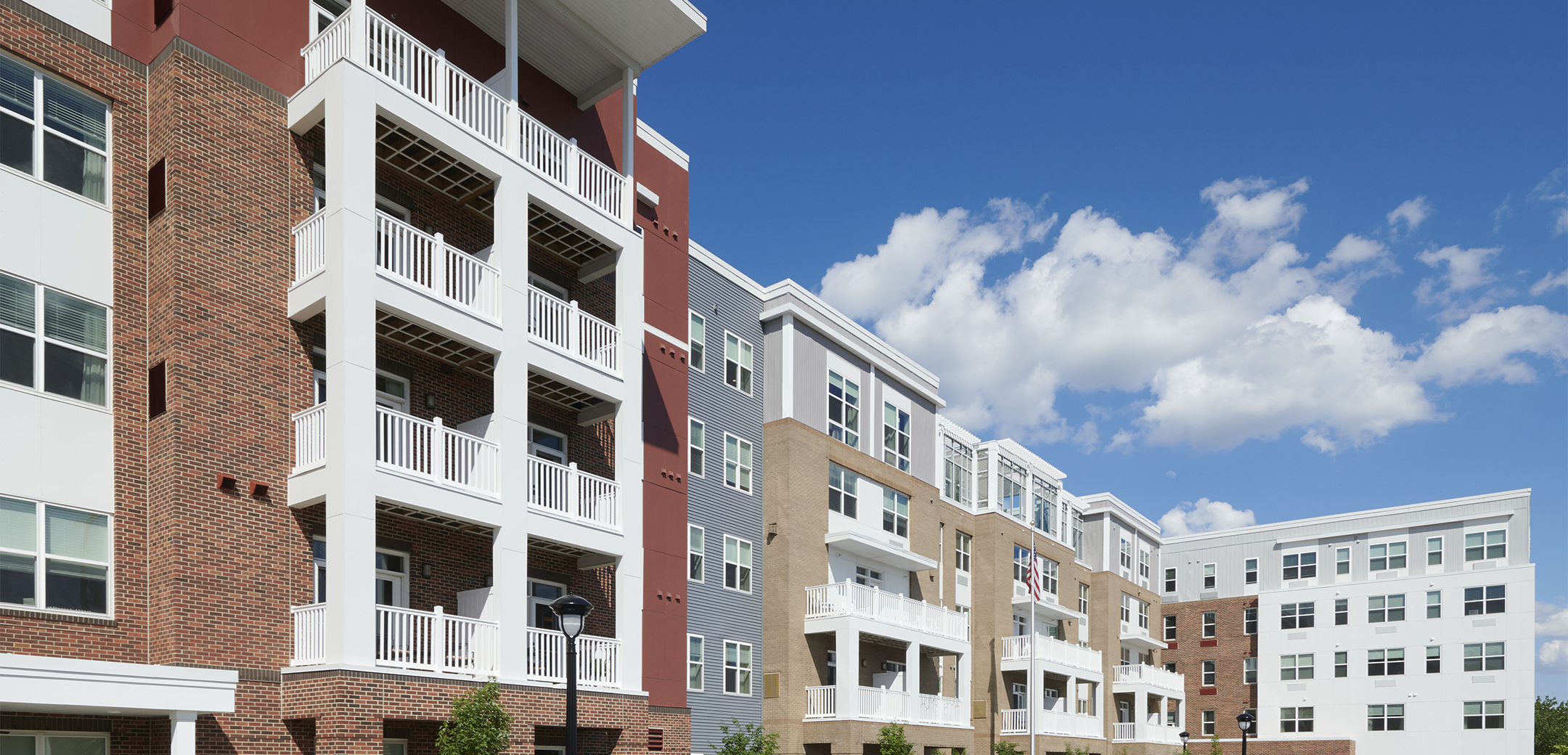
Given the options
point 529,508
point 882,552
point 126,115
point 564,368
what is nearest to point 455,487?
point 529,508

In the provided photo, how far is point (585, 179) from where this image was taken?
24.1 metres

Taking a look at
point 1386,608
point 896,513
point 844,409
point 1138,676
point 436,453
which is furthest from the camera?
point 1386,608

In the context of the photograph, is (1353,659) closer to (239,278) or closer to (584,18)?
(584,18)

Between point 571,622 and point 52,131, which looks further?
point 52,131

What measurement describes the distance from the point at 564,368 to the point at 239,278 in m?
6.15

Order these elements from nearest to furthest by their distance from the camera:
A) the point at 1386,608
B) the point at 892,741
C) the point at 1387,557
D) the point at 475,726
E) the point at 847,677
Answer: the point at 475,726, the point at 847,677, the point at 892,741, the point at 1386,608, the point at 1387,557

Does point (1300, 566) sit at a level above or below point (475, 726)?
below

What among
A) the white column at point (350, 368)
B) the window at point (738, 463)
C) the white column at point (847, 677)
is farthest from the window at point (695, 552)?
the white column at point (350, 368)

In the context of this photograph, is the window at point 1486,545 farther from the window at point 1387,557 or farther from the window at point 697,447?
the window at point 697,447

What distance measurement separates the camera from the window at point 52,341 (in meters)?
16.2

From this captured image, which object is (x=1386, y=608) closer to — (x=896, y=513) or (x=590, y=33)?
(x=896, y=513)

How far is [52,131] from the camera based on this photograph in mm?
16969

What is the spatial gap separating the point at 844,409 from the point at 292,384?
21997 millimetres

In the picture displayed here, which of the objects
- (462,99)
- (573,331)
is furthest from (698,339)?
(462,99)
